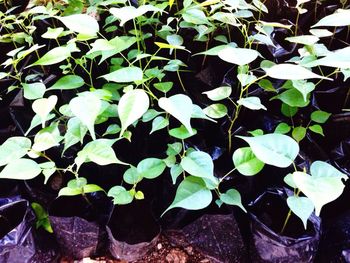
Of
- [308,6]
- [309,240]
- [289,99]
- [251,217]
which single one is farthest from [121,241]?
[308,6]

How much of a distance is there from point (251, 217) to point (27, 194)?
0.63 metres

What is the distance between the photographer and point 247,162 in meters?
0.71

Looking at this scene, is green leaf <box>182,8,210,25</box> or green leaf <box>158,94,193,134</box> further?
green leaf <box>182,8,210,25</box>

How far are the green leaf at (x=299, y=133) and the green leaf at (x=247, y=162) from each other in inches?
8.2

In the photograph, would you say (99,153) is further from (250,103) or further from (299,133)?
(299,133)

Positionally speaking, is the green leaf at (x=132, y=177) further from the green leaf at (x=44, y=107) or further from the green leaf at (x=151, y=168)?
the green leaf at (x=44, y=107)

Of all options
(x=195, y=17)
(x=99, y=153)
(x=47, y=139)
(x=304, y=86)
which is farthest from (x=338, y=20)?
(x=47, y=139)

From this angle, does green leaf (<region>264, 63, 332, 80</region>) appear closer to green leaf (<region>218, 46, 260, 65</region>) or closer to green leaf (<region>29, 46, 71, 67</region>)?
green leaf (<region>218, 46, 260, 65</region>)

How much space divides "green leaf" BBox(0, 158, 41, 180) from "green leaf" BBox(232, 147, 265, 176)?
0.42 metres

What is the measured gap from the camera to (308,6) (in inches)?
50.3

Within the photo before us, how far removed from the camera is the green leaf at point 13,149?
2.46 ft

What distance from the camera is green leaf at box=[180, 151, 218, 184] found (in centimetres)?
67

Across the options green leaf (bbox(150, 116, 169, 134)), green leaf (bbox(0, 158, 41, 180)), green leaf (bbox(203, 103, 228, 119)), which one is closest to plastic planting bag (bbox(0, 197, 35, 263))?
green leaf (bbox(0, 158, 41, 180))

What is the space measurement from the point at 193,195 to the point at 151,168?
14cm
